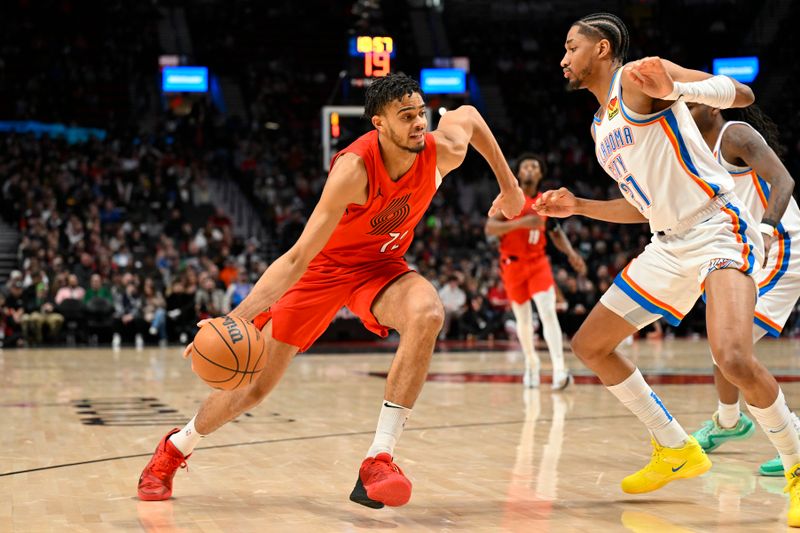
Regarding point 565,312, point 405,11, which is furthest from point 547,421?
point 405,11

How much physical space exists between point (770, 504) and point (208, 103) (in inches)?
939

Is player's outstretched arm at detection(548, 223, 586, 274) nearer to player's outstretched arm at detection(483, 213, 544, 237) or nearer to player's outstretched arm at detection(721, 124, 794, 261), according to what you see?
player's outstretched arm at detection(483, 213, 544, 237)

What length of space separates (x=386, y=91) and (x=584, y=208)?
1134mm

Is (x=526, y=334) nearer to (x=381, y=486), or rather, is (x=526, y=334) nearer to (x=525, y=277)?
(x=525, y=277)

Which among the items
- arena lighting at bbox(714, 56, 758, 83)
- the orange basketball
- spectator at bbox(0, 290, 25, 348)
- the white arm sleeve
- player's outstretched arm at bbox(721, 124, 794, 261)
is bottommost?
spectator at bbox(0, 290, 25, 348)

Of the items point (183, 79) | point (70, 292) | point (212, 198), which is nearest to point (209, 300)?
point (70, 292)

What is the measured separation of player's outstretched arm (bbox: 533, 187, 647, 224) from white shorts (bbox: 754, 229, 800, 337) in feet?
2.89

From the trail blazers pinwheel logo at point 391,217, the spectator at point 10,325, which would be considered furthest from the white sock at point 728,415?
the spectator at point 10,325

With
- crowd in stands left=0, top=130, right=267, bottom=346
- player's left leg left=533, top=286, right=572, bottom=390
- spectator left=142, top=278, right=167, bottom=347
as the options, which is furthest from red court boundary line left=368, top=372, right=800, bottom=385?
spectator left=142, top=278, right=167, bottom=347

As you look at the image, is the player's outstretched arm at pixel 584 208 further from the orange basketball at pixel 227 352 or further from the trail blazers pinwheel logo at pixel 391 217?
the orange basketball at pixel 227 352

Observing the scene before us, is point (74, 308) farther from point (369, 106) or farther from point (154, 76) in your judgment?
point (369, 106)

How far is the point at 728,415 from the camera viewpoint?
5570 mm

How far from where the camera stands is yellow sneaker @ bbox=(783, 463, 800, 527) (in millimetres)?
3848

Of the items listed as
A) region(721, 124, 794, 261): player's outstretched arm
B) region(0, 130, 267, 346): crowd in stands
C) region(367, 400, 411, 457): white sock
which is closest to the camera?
region(367, 400, 411, 457): white sock
